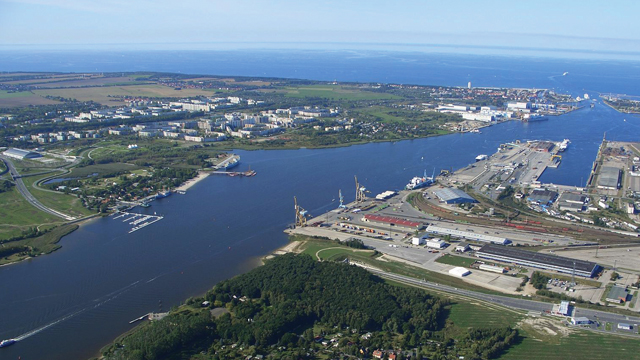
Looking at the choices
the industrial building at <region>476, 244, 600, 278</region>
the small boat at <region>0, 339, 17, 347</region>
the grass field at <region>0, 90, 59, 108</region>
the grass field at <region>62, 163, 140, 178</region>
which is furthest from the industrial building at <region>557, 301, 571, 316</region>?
the grass field at <region>0, 90, 59, 108</region>

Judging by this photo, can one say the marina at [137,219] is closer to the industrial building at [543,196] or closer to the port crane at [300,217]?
the port crane at [300,217]

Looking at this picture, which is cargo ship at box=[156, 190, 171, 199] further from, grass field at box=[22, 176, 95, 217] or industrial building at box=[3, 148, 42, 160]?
industrial building at box=[3, 148, 42, 160]

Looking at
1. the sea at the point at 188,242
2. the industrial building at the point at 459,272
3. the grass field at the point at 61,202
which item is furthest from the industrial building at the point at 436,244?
the grass field at the point at 61,202

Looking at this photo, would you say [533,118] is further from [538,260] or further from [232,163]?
[538,260]

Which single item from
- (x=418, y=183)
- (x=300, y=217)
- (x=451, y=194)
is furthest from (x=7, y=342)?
(x=418, y=183)

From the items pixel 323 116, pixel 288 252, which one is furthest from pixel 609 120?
pixel 288 252

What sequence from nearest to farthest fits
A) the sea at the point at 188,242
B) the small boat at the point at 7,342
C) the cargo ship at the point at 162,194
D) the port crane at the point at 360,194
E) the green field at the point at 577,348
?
the green field at the point at 577,348 < the small boat at the point at 7,342 < the sea at the point at 188,242 < the port crane at the point at 360,194 < the cargo ship at the point at 162,194
